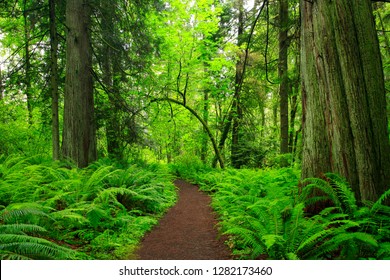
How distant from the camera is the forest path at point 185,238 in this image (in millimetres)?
3863

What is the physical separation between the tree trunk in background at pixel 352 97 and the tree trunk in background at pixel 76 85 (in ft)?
20.5

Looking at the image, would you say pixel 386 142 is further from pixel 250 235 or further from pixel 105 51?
pixel 105 51

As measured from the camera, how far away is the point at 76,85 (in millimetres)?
7754

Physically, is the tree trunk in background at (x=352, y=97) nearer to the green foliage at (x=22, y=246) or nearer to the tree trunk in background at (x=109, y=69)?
the green foliage at (x=22, y=246)

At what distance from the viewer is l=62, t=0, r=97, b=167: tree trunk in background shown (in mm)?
7637

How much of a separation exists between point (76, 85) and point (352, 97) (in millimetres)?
6837

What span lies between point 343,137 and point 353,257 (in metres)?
1.66

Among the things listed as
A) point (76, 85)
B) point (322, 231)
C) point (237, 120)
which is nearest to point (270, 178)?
point (322, 231)

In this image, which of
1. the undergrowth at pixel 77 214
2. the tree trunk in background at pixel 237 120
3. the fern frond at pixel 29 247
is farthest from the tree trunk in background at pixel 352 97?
the tree trunk in background at pixel 237 120

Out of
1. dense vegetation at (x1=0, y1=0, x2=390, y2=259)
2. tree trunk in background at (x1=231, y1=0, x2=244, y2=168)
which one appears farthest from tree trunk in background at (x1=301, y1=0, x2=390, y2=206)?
tree trunk in background at (x1=231, y1=0, x2=244, y2=168)

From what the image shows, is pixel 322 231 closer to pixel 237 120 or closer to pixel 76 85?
pixel 76 85

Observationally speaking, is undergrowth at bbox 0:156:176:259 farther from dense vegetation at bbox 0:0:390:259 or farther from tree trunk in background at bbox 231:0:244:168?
tree trunk in background at bbox 231:0:244:168

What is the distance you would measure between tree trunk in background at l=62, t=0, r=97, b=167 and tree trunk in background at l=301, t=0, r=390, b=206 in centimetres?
624
